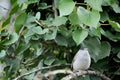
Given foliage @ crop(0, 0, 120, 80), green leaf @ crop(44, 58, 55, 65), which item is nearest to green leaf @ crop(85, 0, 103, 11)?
foliage @ crop(0, 0, 120, 80)

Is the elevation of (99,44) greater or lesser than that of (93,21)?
lesser

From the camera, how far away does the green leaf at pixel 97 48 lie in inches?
38.3

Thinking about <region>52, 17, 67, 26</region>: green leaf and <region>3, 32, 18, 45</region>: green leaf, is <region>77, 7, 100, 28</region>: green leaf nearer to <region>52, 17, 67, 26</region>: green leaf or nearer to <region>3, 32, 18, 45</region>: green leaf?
<region>52, 17, 67, 26</region>: green leaf

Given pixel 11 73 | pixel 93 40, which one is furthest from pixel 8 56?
pixel 93 40

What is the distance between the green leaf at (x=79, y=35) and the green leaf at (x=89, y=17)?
0.04 meters

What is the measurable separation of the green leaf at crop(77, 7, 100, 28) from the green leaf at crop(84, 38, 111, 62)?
13 cm

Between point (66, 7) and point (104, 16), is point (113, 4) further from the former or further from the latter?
point (66, 7)

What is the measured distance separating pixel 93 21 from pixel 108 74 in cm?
27

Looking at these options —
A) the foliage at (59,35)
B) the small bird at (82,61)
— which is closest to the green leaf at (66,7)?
the foliage at (59,35)

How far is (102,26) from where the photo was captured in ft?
3.40

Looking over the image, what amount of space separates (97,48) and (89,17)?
0.49 ft

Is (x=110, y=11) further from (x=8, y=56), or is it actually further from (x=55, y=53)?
(x=8, y=56)

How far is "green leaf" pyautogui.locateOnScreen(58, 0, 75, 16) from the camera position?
2.82ft

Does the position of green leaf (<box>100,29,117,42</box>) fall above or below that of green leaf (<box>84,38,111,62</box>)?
above
